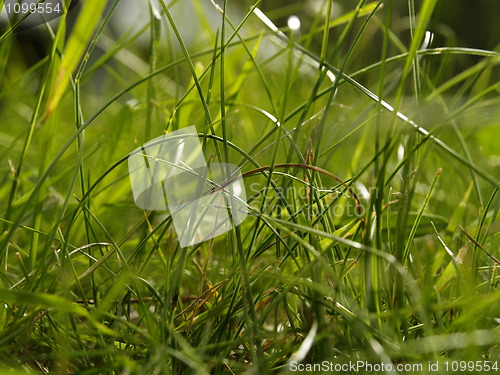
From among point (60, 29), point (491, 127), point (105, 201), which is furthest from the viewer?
point (491, 127)

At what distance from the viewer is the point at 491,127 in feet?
3.51

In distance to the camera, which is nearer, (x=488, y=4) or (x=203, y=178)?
(x=203, y=178)

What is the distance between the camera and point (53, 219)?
630 mm

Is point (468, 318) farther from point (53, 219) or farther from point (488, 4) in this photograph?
point (488, 4)

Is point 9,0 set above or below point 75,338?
above

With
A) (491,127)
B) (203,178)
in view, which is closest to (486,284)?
(203,178)

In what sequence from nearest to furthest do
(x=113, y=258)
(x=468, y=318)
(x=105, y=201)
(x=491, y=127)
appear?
(x=468, y=318) < (x=113, y=258) < (x=105, y=201) < (x=491, y=127)

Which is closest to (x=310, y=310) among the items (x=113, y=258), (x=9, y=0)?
(x=113, y=258)

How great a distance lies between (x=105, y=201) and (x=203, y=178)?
276 mm

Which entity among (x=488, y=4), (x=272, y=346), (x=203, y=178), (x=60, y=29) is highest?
(x=488, y=4)

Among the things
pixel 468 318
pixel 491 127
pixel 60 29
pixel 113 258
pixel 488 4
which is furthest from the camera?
pixel 488 4

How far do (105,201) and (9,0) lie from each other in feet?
0.80

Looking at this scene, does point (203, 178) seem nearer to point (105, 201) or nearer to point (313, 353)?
point (313, 353)

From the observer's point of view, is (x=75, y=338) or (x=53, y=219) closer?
(x=75, y=338)
